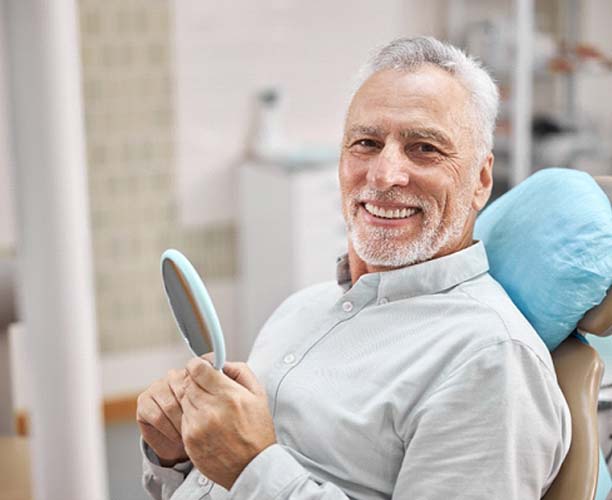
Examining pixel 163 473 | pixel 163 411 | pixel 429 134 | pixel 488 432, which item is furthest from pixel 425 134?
pixel 163 473

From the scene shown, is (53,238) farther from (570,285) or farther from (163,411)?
(570,285)

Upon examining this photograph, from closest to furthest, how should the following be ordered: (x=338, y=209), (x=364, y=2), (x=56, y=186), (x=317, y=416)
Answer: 1. (x=56, y=186)
2. (x=317, y=416)
3. (x=338, y=209)
4. (x=364, y=2)

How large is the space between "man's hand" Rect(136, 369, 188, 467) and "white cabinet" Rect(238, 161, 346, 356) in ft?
7.32

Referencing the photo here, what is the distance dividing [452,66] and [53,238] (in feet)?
2.12

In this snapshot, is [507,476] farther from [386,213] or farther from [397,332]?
[386,213]

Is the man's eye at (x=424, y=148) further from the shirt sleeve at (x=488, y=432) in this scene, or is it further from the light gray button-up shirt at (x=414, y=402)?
the shirt sleeve at (x=488, y=432)

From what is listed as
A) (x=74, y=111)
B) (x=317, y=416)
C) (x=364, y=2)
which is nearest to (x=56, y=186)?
(x=74, y=111)

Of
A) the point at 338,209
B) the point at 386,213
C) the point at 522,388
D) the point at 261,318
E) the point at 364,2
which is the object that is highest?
the point at 364,2

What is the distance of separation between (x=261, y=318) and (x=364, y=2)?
1418 millimetres

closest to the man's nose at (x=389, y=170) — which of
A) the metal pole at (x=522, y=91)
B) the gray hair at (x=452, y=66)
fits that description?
the gray hair at (x=452, y=66)

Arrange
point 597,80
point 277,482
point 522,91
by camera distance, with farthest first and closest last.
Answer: point 597,80 < point 522,91 < point 277,482

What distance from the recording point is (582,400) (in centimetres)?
136

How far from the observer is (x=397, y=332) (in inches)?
55.4

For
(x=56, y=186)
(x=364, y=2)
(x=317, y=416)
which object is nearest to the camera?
(x=56, y=186)
